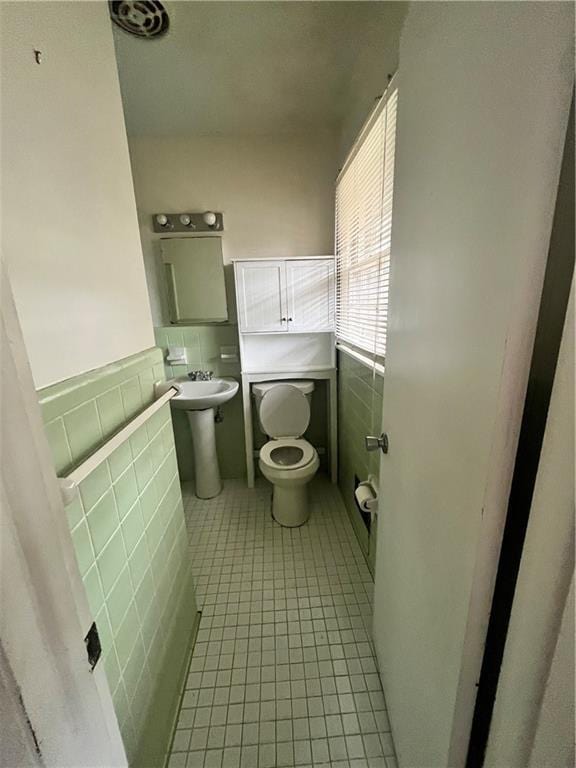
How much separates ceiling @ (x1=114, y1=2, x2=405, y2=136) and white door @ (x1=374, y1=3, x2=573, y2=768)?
819 millimetres

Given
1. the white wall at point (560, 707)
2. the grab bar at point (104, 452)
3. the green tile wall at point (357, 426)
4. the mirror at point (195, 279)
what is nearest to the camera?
the white wall at point (560, 707)

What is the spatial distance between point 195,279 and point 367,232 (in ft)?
4.11

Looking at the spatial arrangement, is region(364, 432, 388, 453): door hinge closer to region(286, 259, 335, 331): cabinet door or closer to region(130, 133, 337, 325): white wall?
region(286, 259, 335, 331): cabinet door

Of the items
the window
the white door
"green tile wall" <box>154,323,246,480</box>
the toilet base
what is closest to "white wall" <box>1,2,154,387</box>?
the white door

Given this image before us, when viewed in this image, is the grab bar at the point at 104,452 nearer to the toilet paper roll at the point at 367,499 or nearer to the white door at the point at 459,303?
the white door at the point at 459,303

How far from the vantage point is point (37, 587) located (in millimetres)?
336

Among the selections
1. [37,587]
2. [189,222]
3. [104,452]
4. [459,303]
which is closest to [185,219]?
[189,222]

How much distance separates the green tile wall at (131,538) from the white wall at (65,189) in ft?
0.28

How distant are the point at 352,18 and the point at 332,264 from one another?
1068 millimetres

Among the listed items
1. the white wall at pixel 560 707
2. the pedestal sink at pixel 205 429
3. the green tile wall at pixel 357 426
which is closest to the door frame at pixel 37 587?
the white wall at pixel 560 707

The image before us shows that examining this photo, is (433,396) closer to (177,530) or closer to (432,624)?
(432,624)

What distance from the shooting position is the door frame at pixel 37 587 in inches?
11.9

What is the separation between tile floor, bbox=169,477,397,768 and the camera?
1001mm

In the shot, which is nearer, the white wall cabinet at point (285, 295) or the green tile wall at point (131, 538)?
the green tile wall at point (131, 538)
